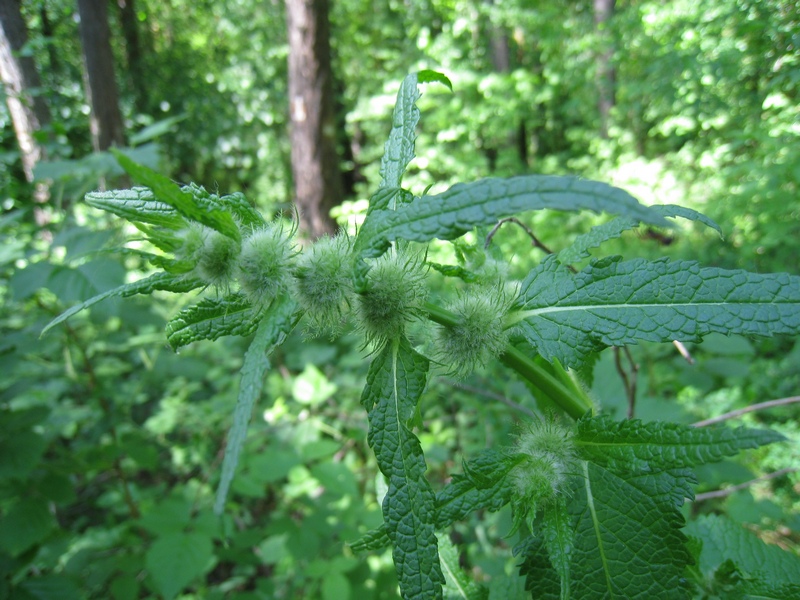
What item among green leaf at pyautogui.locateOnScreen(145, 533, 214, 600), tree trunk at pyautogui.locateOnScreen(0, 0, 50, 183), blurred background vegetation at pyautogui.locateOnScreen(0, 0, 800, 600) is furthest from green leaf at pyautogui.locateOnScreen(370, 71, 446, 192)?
tree trunk at pyautogui.locateOnScreen(0, 0, 50, 183)

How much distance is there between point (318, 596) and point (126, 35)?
13.8 metres

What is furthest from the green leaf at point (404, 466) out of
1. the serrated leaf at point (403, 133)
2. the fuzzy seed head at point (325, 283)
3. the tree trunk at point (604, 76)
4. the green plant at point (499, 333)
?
the tree trunk at point (604, 76)

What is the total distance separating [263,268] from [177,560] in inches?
77.6

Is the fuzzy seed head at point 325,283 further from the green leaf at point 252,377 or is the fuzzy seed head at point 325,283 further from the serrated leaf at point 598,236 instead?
the serrated leaf at point 598,236

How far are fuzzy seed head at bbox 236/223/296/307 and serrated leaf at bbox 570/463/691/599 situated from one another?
69 cm

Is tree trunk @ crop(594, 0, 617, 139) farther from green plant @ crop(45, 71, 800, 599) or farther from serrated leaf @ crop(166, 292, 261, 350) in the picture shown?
serrated leaf @ crop(166, 292, 261, 350)

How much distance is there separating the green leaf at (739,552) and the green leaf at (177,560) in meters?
2.02

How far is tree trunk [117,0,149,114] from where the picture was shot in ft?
38.5

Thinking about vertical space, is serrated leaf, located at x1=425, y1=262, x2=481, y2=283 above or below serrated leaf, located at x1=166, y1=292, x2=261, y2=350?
→ above

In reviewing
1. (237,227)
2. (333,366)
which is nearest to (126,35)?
(333,366)

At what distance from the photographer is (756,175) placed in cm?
332

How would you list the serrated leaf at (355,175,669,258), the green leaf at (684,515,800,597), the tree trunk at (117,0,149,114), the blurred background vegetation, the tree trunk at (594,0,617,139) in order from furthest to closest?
the tree trunk at (117,0,149,114) < the tree trunk at (594,0,617,139) < the blurred background vegetation < the green leaf at (684,515,800,597) < the serrated leaf at (355,175,669,258)

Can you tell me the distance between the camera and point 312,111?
649 centimetres

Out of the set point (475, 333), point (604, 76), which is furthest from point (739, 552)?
point (604, 76)
